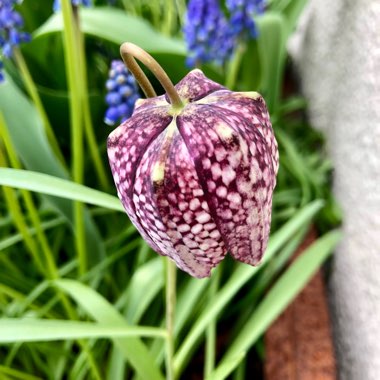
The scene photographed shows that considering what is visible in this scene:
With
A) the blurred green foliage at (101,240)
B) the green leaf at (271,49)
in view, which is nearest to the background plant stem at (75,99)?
the blurred green foliage at (101,240)

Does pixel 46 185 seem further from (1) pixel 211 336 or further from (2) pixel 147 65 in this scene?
(1) pixel 211 336

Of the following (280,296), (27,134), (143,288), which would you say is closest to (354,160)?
(280,296)

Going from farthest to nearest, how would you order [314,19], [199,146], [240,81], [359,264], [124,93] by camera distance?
[240,81] < [314,19] < [359,264] < [124,93] < [199,146]

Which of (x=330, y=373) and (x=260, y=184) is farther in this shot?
(x=330, y=373)

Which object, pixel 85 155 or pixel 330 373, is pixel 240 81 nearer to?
pixel 85 155

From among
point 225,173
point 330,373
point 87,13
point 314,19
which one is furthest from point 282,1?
point 225,173

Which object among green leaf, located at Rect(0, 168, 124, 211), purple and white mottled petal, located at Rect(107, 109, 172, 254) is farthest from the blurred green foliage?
purple and white mottled petal, located at Rect(107, 109, 172, 254)
